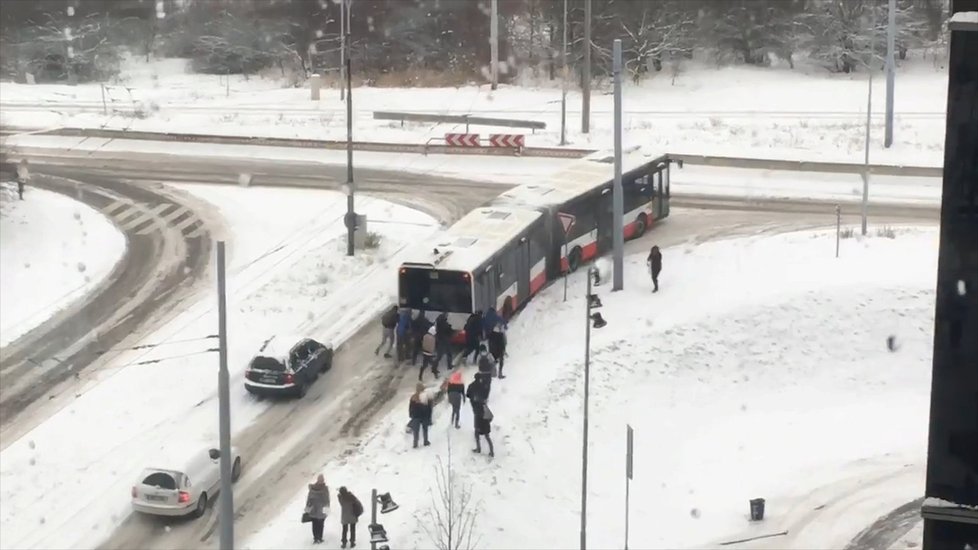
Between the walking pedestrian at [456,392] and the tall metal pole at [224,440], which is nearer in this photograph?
the tall metal pole at [224,440]

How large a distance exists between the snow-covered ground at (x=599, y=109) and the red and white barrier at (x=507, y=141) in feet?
5.99

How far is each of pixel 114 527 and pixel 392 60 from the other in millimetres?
45384

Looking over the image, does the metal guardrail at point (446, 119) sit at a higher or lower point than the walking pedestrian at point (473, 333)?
higher

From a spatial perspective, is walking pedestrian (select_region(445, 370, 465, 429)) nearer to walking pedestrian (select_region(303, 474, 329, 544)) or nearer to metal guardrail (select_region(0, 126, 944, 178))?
walking pedestrian (select_region(303, 474, 329, 544))

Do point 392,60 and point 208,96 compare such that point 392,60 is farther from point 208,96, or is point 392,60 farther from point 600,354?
point 600,354

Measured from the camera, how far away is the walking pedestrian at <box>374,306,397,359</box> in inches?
982

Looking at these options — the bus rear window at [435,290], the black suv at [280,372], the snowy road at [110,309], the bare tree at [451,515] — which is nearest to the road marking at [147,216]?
the snowy road at [110,309]

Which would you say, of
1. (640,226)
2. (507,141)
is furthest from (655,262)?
(507,141)

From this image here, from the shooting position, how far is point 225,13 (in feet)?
218

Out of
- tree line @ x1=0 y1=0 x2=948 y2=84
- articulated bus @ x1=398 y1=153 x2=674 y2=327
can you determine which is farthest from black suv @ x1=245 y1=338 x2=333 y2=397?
tree line @ x1=0 y1=0 x2=948 y2=84

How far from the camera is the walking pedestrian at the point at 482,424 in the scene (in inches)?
816

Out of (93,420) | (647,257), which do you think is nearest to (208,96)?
(647,257)

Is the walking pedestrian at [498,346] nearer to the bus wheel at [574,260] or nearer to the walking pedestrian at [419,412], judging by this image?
the walking pedestrian at [419,412]

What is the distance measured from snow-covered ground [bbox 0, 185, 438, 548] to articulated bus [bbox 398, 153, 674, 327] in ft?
9.18
